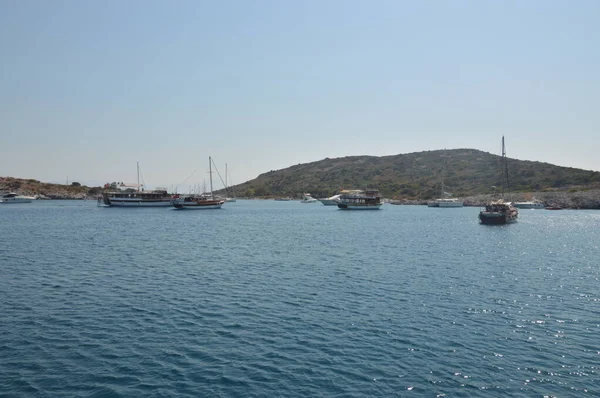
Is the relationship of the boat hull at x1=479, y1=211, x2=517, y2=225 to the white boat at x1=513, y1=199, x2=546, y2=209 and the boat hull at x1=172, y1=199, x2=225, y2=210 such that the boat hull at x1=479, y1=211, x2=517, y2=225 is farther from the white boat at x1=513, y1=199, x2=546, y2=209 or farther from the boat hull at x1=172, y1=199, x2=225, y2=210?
the boat hull at x1=172, y1=199, x2=225, y2=210

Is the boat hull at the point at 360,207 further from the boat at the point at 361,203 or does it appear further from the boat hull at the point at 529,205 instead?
the boat hull at the point at 529,205

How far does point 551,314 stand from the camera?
25.1 metres

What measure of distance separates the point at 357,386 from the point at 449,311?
39.4ft

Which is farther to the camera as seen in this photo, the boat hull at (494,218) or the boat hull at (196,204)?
the boat hull at (196,204)

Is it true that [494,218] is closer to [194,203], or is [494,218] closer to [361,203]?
[361,203]

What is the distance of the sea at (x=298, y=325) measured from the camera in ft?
53.5

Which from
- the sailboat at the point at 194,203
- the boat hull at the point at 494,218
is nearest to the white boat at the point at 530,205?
the boat hull at the point at 494,218

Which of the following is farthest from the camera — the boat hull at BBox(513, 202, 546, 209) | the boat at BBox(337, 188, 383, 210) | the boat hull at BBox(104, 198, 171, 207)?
the boat hull at BBox(513, 202, 546, 209)

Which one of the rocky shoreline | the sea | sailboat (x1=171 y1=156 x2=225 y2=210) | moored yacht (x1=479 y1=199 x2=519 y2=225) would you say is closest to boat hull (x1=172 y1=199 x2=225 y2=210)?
sailboat (x1=171 y1=156 x2=225 y2=210)

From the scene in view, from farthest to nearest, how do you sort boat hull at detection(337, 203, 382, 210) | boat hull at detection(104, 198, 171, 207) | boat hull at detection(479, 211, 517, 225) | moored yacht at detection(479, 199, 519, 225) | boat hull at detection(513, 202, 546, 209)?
1. boat hull at detection(513, 202, 546, 209)
2. boat hull at detection(104, 198, 171, 207)
3. boat hull at detection(337, 203, 382, 210)
4. moored yacht at detection(479, 199, 519, 225)
5. boat hull at detection(479, 211, 517, 225)

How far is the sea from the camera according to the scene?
16.3 m

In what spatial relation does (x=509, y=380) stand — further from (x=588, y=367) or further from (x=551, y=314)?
(x=551, y=314)

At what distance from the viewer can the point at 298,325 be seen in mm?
23141

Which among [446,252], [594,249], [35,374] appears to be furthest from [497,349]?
[594,249]
